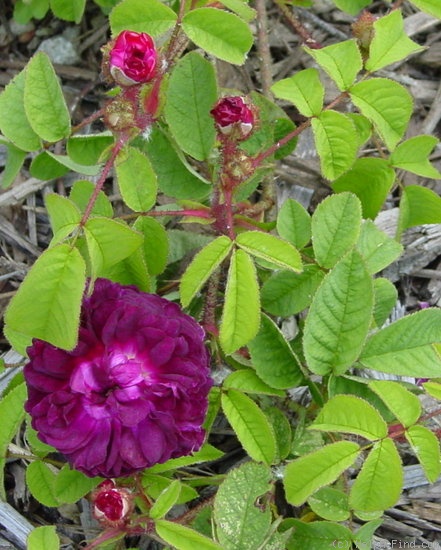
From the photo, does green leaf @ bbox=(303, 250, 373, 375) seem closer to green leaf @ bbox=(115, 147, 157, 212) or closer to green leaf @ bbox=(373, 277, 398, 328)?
green leaf @ bbox=(373, 277, 398, 328)

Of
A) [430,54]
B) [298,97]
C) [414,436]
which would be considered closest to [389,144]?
[298,97]

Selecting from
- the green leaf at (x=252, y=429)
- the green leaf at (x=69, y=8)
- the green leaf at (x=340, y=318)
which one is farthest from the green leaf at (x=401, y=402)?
the green leaf at (x=69, y=8)

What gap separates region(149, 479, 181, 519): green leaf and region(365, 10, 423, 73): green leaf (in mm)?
1013

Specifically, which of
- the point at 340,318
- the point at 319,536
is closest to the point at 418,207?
the point at 340,318

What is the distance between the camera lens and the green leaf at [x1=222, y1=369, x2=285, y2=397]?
68.1 inches

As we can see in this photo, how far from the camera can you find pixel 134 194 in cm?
173

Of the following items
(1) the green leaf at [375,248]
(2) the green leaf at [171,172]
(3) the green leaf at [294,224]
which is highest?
(2) the green leaf at [171,172]

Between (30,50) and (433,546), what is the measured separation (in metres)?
1.90

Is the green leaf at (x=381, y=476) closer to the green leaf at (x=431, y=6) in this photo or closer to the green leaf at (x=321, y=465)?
the green leaf at (x=321, y=465)

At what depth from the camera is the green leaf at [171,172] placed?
1.98 meters

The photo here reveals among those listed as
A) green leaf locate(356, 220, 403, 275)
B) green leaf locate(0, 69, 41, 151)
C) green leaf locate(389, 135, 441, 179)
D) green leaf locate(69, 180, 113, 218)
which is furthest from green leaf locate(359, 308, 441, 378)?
green leaf locate(0, 69, 41, 151)

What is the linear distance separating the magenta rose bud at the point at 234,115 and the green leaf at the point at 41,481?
0.83 meters

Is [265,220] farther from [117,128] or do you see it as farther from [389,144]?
[117,128]

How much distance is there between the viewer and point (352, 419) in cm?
152
